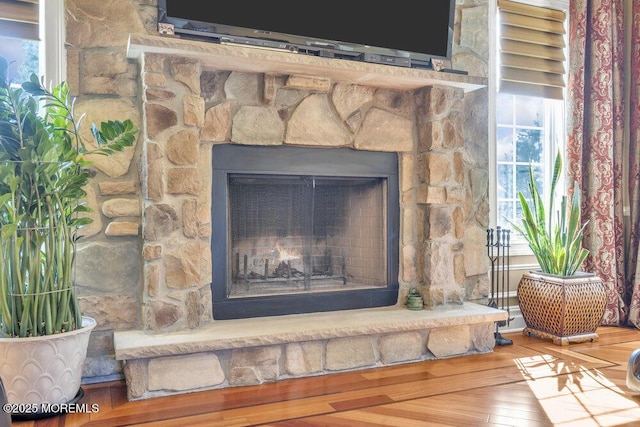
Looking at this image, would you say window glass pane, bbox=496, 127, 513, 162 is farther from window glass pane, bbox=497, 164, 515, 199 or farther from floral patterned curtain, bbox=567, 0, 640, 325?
floral patterned curtain, bbox=567, 0, 640, 325

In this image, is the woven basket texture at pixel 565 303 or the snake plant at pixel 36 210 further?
the woven basket texture at pixel 565 303

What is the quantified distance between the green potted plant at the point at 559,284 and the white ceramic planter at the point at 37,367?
8.60 feet

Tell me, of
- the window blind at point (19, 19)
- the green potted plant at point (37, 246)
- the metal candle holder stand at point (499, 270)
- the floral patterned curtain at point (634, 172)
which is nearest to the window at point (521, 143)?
the metal candle holder stand at point (499, 270)

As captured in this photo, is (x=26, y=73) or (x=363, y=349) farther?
(x=363, y=349)

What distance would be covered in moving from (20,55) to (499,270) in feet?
10.1

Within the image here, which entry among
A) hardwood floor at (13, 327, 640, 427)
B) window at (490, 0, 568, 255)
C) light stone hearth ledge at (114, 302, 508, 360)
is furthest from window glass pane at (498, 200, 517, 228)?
hardwood floor at (13, 327, 640, 427)

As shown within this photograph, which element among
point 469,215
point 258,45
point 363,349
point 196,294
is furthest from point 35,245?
point 469,215

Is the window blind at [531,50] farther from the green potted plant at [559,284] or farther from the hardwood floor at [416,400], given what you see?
the hardwood floor at [416,400]

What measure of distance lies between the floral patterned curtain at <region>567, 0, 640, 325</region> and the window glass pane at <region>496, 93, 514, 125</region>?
0.39 metres

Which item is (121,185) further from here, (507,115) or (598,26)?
(598,26)

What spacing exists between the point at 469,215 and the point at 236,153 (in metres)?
1.53

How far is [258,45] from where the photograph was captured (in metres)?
2.51

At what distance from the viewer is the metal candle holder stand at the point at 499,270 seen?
3.16 meters

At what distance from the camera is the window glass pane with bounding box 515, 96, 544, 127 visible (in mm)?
3627
